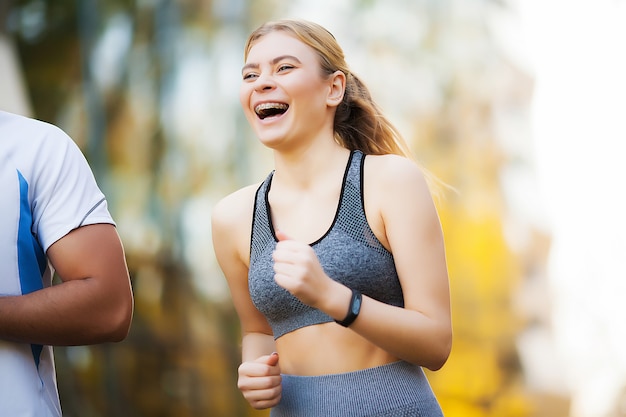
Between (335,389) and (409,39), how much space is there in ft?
11.5

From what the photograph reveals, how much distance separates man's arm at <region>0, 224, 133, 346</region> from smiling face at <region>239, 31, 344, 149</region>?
0.38 metres

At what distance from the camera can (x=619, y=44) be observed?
459cm

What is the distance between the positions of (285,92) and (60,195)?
459 millimetres

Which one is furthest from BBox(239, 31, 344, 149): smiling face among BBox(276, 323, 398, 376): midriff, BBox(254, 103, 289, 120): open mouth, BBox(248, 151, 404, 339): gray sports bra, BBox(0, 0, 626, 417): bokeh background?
BBox(0, 0, 626, 417): bokeh background

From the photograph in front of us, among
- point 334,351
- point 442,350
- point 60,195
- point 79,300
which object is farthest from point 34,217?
point 442,350

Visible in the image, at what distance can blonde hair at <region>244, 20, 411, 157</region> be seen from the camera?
1.65 metres

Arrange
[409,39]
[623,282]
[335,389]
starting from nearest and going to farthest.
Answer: [335,389] < [623,282] < [409,39]

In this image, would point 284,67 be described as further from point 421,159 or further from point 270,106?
point 421,159

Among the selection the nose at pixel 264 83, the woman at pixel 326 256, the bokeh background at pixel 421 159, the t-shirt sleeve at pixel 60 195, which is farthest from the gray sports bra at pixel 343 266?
the bokeh background at pixel 421 159

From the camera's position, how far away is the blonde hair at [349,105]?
1.65 m

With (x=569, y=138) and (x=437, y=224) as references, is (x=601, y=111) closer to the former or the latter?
(x=569, y=138)

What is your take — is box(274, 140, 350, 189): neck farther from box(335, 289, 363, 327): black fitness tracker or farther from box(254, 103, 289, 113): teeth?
box(335, 289, 363, 327): black fitness tracker

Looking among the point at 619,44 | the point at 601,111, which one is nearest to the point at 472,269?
the point at 601,111

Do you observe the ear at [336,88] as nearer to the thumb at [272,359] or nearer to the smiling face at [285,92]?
the smiling face at [285,92]
